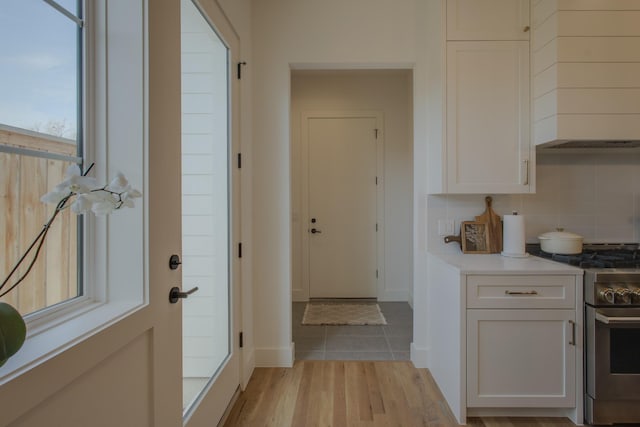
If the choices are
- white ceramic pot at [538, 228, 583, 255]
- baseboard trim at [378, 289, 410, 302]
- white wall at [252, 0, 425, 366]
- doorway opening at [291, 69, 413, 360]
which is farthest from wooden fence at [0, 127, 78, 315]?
baseboard trim at [378, 289, 410, 302]

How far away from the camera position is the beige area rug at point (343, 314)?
135 inches

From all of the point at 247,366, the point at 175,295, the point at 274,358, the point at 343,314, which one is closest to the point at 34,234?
the point at 175,295

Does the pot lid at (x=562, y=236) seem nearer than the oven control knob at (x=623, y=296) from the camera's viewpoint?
No

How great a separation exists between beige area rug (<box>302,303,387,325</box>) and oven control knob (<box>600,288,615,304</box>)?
75.9 inches

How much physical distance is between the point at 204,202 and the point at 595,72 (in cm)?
233

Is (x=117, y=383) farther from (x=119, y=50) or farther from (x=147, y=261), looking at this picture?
(x=119, y=50)

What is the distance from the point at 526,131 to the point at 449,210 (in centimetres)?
69

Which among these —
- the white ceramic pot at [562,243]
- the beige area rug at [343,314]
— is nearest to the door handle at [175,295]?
the white ceramic pot at [562,243]

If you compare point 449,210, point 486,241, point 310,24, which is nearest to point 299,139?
point 310,24

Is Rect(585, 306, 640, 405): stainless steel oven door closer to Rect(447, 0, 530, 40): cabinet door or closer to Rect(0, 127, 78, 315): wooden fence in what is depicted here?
Rect(447, 0, 530, 40): cabinet door

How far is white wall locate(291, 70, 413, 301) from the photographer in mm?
4105

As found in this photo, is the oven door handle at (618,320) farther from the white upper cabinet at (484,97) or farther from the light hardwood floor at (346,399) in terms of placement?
the white upper cabinet at (484,97)

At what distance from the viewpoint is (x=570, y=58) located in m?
1.97

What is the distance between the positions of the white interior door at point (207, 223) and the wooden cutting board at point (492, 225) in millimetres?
1713
